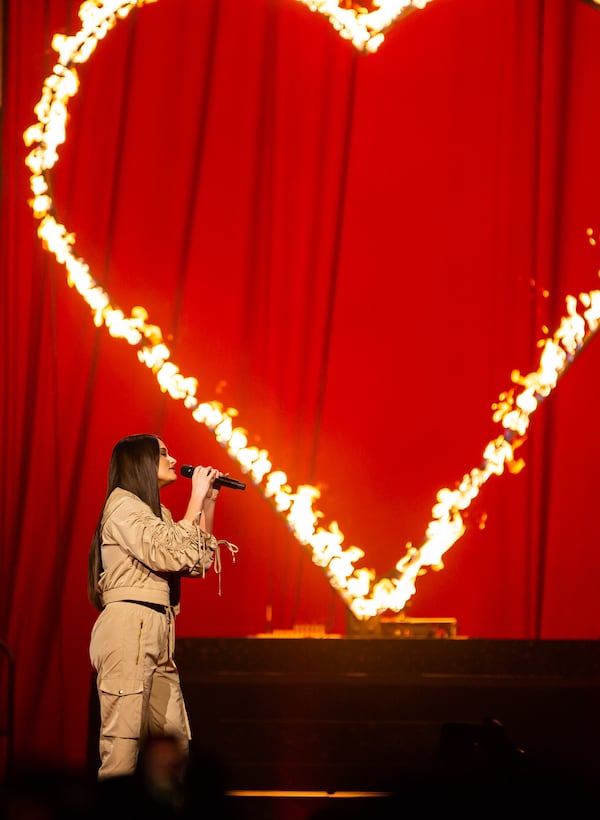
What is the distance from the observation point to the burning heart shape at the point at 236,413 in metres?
3.39

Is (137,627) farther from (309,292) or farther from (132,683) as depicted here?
(309,292)

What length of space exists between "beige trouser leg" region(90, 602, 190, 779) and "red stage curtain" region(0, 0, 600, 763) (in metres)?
1.11


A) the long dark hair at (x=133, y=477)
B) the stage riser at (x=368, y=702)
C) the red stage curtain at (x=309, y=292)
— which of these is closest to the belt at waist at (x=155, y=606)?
the long dark hair at (x=133, y=477)

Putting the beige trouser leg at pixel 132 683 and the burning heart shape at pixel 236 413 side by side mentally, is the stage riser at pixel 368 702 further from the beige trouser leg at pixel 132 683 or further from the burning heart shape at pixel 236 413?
the burning heart shape at pixel 236 413

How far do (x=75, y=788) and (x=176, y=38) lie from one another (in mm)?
3121

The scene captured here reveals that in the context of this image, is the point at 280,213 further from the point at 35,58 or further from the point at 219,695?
the point at 219,695

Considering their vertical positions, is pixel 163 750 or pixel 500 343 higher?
pixel 500 343

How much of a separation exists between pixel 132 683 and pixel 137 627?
0.12 meters

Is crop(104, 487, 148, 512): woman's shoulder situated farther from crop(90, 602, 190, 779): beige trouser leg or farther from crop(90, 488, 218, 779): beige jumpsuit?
crop(90, 602, 190, 779): beige trouser leg

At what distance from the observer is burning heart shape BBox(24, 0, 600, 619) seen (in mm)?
3393

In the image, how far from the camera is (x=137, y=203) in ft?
11.6

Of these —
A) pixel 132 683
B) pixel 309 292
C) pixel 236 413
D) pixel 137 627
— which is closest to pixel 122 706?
pixel 132 683

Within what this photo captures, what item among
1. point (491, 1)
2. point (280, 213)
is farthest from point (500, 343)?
point (491, 1)

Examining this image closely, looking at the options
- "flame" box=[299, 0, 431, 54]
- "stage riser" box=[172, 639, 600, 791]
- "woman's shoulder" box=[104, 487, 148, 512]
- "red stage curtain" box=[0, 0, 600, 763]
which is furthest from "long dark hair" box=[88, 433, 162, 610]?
"flame" box=[299, 0, 431, 54]
